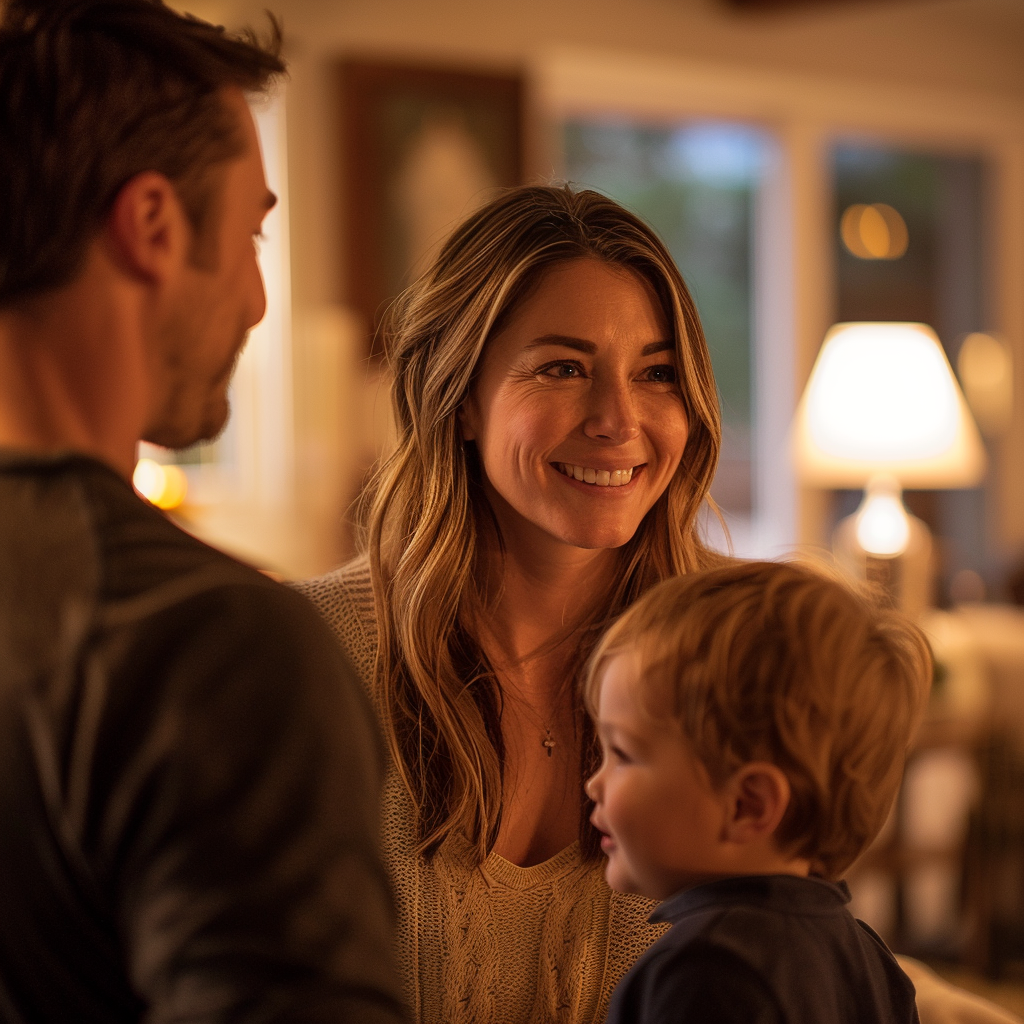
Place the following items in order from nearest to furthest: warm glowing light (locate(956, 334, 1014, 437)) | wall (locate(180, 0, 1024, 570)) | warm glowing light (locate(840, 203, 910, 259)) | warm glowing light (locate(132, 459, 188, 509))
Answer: warm glowing light (locate(132, 459, 188, 509)), wall (locate(180, 0, 1024, 570)), warm glowing light (locate(840, 203, 910, 259)), warm glowing light (locate(956, 334, 1014, 437))

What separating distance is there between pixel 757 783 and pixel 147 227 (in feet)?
1.97

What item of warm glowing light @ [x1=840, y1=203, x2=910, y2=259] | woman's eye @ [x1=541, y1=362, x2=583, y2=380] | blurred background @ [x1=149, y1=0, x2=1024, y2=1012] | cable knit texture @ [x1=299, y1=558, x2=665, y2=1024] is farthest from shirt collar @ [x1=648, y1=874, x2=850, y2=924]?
warm glowing light @ [x1=840, y1=203, x2=910, y2=259]

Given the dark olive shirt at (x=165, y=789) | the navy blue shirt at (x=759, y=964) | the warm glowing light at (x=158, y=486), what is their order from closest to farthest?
the dark olive shirt at (x=165, y=789), the navy blue shirt at (x=759, y=964), the warm glowing light at (x=158, y=486)

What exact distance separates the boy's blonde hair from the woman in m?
0.40

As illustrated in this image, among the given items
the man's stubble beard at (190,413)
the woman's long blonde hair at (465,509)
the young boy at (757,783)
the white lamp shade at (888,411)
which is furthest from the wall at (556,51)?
the man's stubble beard at (190,413)

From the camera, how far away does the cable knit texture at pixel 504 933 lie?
1.35 metres

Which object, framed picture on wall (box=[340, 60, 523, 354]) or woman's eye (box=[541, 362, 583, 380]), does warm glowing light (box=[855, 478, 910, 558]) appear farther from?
Answer: woman's eye (box=[541, 362, 583, 380])

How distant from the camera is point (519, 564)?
1.51 m

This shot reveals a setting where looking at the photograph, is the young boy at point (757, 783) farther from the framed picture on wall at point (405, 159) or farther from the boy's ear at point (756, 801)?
the framed picture on wall at point (405, 159)

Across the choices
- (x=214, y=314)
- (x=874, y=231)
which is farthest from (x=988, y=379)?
(x=214, y=314)

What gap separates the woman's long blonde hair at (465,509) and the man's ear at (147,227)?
2.29 feet

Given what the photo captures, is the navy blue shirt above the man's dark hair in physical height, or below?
below

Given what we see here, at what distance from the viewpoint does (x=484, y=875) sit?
1367mm

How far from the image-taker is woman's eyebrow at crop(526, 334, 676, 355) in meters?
1.40
